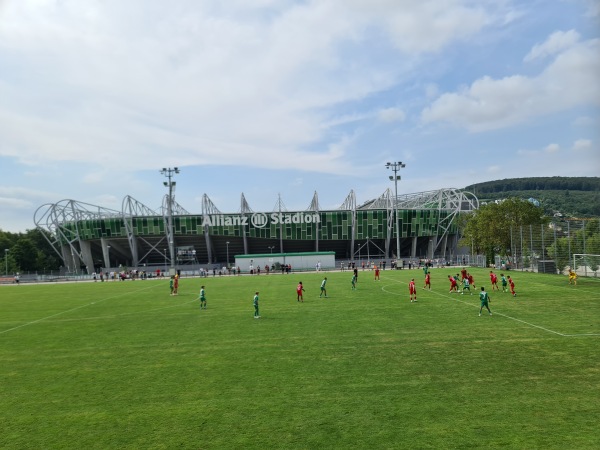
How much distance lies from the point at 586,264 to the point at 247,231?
191 feet

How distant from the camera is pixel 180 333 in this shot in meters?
17.4

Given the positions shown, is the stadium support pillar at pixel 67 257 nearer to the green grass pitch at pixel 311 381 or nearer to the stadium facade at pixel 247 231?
the stadium facade at pixel 247 231

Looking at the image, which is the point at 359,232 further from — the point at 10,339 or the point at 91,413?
the point at 91,413

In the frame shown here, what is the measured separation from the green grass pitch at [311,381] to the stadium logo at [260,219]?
62712 mm

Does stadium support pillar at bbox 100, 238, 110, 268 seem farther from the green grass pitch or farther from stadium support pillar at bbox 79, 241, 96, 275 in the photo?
the green grass pitch

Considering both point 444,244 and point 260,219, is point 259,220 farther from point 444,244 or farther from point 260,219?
point 444,244

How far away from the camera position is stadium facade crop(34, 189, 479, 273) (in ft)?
272

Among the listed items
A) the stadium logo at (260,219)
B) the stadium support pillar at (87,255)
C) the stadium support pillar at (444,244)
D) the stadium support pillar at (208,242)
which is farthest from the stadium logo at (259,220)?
the stadium support pillar at (444,244)

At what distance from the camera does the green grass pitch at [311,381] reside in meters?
7.84

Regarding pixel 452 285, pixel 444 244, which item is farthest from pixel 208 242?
pixel 452 285

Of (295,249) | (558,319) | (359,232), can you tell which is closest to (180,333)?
(558,319)

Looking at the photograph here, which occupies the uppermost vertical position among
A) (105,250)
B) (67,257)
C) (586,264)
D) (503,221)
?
(503,221)

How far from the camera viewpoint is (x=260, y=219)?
8431cm

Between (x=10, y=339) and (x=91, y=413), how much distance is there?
11.2 metres
